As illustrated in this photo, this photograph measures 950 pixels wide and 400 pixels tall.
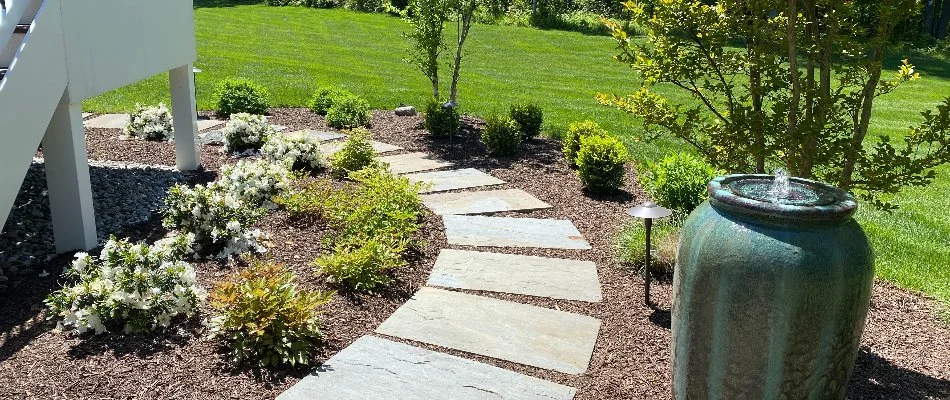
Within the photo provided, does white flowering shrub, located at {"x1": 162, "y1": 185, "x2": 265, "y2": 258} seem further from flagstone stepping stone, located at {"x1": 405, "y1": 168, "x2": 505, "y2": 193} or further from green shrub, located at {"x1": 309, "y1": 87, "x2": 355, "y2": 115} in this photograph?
green shrub, located at {"x1": 309, "y1": 87, "x2": 355, "y2": 115}

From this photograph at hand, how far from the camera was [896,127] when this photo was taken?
11.9 m

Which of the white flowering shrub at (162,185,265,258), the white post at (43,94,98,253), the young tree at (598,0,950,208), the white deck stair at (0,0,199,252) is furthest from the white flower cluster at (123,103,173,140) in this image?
the young tree at (598,0,950,208)

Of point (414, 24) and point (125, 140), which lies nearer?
point (125, 140)

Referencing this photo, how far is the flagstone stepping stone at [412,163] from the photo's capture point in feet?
26.5

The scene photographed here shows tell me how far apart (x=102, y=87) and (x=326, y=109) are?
198 inches

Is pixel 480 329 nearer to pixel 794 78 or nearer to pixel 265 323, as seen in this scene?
pixel 265 323

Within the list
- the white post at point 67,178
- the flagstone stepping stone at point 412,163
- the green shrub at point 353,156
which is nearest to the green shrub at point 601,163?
the flagstone stepping stone at point 412,163

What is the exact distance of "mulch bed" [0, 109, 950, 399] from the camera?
3.73 m

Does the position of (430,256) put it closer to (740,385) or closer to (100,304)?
(100,304)

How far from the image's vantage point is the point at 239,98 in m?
10.3

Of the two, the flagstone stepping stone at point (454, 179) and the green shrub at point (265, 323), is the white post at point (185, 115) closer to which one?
the flagstone stepping stone at point (454, 179)

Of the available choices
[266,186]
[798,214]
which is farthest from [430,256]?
[798,214]

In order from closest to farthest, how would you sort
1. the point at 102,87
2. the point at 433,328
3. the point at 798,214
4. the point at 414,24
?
1. the point at 798,214
2. the point at 433,328
3. the point at 102,87
4. the point at 414,24

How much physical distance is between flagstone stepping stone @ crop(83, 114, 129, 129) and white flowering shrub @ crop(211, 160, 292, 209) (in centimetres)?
373
